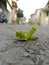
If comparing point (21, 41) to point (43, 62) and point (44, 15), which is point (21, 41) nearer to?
point (43, 62)

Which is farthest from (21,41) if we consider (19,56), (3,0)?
(3,0)

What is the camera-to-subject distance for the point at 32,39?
8.86 feet

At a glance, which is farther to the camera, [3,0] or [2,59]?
[3,0]

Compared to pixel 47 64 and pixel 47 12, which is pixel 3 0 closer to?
pixel 47 12

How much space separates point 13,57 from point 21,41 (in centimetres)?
96

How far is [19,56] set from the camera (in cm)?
171

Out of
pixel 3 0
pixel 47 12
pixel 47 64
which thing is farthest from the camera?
pixel 47 12

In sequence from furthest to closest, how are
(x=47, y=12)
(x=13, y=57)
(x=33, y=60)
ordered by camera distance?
(x=47, y=12), (x=13, y=57), (x=33, y=60)

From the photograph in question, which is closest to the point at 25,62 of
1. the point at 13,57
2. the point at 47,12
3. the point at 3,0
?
the point at 13,57

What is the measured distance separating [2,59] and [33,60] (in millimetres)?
201

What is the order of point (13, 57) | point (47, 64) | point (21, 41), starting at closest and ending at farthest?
point (47, 64) < point (13, 57) < point (21, 41)

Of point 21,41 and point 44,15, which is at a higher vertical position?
point 21,41

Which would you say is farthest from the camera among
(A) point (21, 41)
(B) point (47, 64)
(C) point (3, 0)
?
(C) point (3, 0)

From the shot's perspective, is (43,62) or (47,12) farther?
(47,12)
